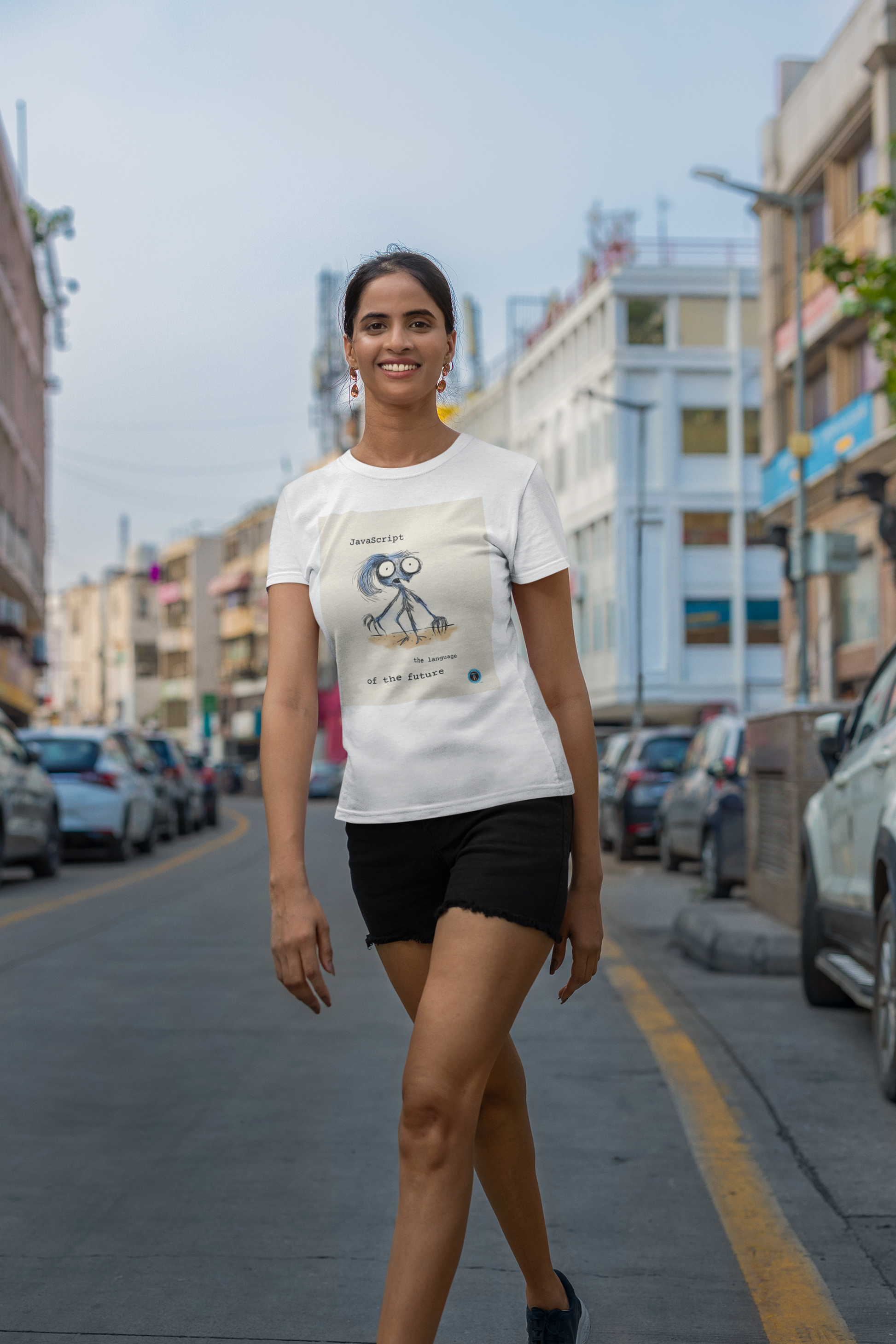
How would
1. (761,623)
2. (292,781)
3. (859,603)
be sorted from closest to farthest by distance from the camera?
(292,781)
(859,603)
(761,623)

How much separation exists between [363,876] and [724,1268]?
173 centimetres

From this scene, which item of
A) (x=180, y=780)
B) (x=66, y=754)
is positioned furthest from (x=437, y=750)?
(x=180, y=780)

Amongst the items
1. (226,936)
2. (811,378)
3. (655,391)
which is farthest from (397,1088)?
(655,391)

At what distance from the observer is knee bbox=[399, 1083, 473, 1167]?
117 inches

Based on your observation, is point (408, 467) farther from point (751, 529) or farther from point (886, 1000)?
point (751, 529)

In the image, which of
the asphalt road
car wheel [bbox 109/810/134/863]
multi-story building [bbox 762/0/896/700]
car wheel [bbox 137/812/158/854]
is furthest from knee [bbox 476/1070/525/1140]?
multi-story building [bbox 762/0/896/700]

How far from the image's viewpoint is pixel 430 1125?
118 inches

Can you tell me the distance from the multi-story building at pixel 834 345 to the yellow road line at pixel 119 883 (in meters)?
11.2

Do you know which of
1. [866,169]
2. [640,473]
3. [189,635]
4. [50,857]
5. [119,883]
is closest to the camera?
[119,883]

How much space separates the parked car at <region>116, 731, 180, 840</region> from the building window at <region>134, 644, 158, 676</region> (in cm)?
9468

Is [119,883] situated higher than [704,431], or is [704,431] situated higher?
[704,431]

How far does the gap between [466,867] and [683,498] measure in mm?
57327

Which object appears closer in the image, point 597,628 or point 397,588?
point 397,588

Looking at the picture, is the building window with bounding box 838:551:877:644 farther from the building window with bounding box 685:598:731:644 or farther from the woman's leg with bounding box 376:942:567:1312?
the woman's leg with bounding box 376:942:567:1312
